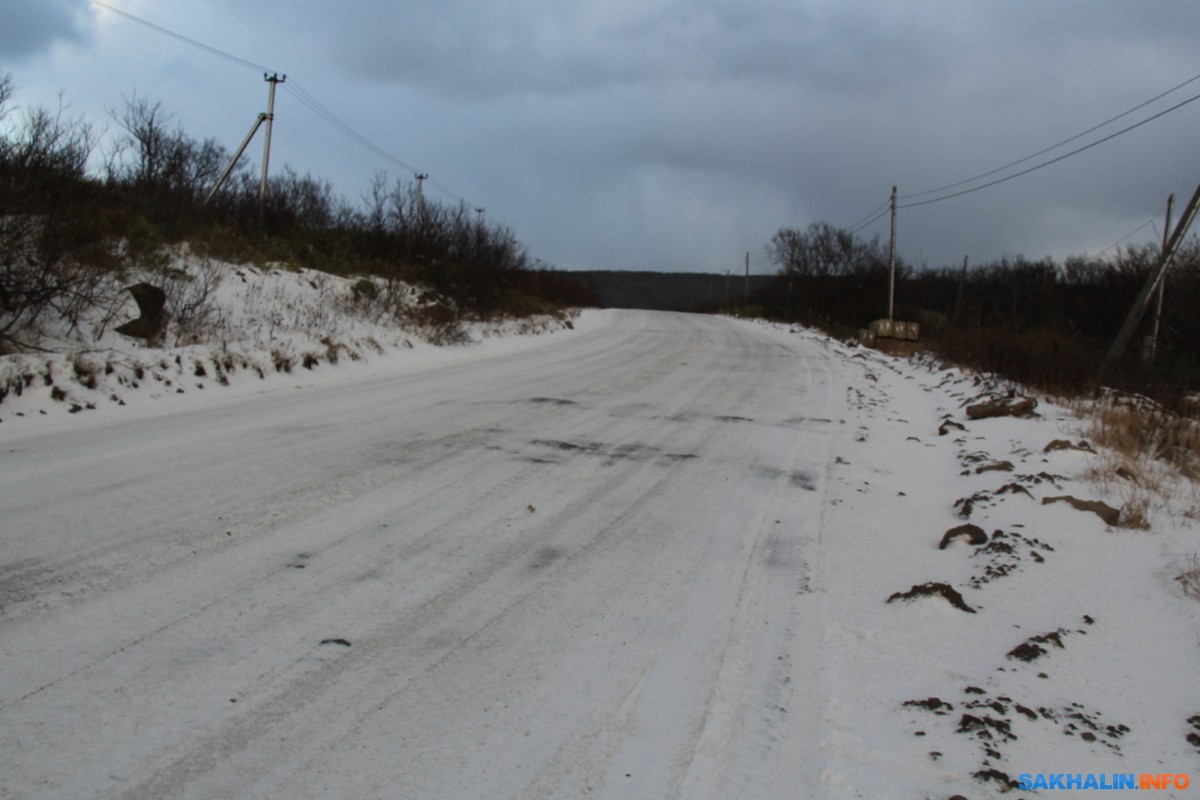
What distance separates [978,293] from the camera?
48062 millimetres

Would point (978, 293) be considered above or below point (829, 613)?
above

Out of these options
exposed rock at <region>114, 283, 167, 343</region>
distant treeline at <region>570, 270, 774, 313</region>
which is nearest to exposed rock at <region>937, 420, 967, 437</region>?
exposed rock at <region>114, 283, 167, 343</region>

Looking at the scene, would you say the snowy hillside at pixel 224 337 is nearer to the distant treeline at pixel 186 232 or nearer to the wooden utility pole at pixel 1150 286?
the distant treeline at pixel 186 232

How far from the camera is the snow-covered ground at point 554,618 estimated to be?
2.58 meters

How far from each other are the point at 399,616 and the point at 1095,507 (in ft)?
16.7

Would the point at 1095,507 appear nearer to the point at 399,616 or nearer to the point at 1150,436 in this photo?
the point at 1150,436

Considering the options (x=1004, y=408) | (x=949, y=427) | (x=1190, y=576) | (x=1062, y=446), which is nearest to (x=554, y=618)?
(x=1190, y=576)

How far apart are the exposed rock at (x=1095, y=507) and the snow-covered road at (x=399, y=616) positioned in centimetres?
188

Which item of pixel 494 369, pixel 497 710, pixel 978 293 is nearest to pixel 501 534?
pixel 497 710

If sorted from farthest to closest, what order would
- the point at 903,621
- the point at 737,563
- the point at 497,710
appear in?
the point at 737,563 < the point at 903,621 < the point at 497,710

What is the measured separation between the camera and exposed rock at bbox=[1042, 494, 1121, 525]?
17.9 feet

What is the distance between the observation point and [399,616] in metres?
3.56

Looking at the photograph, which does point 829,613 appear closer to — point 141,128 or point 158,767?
point 158,767

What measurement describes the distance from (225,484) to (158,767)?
325 centimetres
